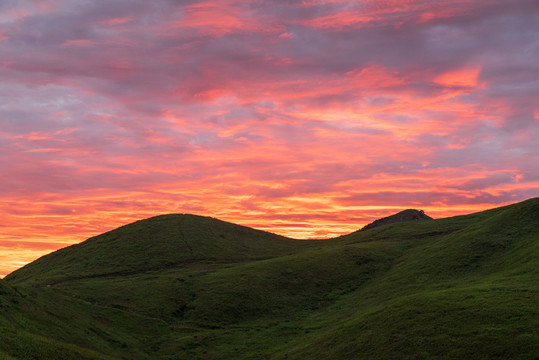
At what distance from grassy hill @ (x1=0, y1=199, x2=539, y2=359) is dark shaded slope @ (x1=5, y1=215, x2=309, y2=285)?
656 mm

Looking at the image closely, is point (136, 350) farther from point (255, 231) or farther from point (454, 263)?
point (255, 231)

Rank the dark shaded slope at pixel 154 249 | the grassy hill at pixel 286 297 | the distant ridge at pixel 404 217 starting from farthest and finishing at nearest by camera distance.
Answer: the distant ridge at pixel 404 217 < the dark shaded slope at pixel 154 249 < the grassy hill at pixel 286 297

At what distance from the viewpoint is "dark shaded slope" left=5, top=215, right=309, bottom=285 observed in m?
99.1

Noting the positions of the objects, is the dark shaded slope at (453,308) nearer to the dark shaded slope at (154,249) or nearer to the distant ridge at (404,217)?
the dark shaded slope at (154,249)

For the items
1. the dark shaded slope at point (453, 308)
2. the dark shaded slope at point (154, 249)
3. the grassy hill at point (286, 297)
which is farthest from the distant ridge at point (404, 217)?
the dark shaded slope at point (453, 308)

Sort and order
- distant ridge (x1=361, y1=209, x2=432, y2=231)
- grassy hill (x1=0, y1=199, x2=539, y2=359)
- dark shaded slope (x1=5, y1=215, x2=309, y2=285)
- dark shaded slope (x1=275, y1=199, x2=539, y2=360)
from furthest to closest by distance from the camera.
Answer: distant ridge (x1=361, y1=209, x2=432, y2=231) → dark shaded slope (x1=5, y1=215, x2=309, y2=285) → grassy hill (x1=0, y1=199, x2=539, y2=359) → dark shaded slope (x1=275, y1=199, x2=539, y2=360)

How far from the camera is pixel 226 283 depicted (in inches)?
3145

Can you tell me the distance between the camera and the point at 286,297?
76438 mm

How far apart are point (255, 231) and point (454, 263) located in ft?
276

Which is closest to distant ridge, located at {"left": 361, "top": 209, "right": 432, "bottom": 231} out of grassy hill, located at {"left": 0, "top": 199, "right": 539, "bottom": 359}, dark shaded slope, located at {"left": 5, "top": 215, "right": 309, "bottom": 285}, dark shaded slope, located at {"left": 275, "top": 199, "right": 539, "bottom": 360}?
grassy hill, located at {"left": 0, "top": 199, "right": 539, "bottom": 359}

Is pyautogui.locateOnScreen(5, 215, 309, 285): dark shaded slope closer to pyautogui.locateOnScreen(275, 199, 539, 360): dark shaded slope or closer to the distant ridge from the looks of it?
pyautogui.locateOnScreen(275, 199, 539, 360): dark shaded slope

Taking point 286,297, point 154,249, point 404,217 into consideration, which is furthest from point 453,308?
point 404,217

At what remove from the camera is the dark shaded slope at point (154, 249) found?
9912 centimetres

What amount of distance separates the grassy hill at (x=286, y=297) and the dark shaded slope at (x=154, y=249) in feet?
2.15
